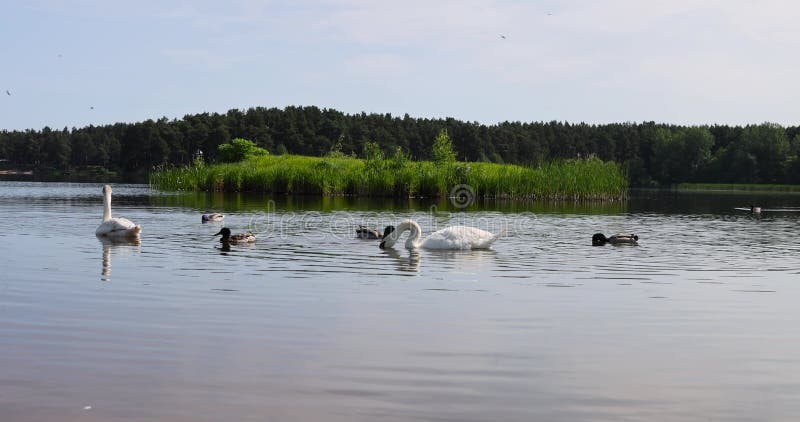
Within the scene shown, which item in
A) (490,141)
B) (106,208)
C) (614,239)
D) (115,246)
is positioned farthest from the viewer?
(490,141)

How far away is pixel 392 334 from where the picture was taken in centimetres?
1064

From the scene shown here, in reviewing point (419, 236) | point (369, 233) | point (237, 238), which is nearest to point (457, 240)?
point (419, 236)

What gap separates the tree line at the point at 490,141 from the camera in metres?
152

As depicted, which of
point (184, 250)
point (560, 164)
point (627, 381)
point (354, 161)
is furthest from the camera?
point (354, 161)

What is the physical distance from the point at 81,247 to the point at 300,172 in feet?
137

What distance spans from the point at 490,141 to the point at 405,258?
531ft

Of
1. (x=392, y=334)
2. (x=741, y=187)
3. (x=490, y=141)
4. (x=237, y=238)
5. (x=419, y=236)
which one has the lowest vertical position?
(x=392, y=334)

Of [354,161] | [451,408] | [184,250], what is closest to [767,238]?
[184,250]

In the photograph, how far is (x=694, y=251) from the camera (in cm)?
2258

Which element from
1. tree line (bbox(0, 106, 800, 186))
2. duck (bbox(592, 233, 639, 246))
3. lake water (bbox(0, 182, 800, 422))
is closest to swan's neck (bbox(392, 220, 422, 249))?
lake water (bbox(0, 182, 800, 422))

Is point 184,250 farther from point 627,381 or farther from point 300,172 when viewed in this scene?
point 300,172

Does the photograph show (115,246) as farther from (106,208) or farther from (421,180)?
(421,180)

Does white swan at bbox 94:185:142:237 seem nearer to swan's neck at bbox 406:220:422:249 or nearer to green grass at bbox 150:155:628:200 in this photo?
swan's neck at bbox 406:220:422:249

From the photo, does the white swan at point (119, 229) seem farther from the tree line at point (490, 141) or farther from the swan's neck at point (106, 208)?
the tree line at point (490, 141)
